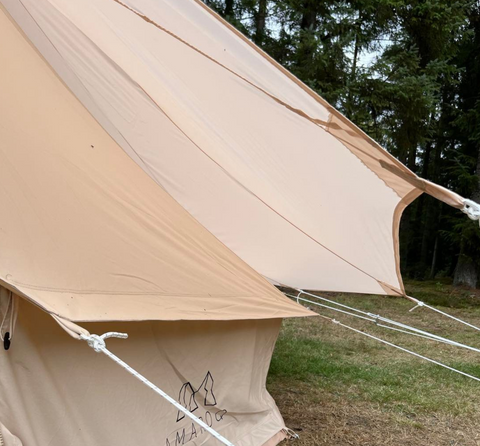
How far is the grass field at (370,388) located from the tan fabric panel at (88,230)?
1.18 m

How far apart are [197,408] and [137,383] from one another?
45 centimetres

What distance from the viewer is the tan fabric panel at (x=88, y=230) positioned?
1.66 m

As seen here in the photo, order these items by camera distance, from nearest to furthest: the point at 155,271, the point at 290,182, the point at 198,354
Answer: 1. the point at 155,271
2. the point at 198,354
3. the point at 290,182

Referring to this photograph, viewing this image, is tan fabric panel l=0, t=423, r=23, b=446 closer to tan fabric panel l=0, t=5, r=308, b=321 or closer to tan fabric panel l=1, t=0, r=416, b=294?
tan fabric panel l=0, t=5, r=308, b=321

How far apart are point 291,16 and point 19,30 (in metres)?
6.47

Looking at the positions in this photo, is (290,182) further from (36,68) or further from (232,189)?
(36,68)

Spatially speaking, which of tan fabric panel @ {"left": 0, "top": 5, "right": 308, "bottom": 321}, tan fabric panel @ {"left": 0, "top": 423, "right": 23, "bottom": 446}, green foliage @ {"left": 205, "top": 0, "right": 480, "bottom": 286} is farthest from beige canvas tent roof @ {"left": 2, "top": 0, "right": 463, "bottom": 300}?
green foliage @ {"left": 205, "top": 0, "right": 480, "bottom": 286}

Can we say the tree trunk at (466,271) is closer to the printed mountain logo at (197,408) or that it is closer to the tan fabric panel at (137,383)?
the tan fabric panel at (137,383)

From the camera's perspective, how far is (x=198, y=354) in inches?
96.8

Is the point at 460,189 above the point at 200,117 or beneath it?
above

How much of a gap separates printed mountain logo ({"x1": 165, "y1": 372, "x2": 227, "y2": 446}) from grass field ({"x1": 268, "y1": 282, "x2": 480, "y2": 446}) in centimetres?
70

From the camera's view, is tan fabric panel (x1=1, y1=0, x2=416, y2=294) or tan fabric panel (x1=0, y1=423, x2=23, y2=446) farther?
tan fabric panel (x1=1, y1=0, x2=416, y2=294)

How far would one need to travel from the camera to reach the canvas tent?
175 centimetres

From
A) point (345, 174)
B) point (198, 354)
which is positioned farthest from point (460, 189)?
point (198, 354)
